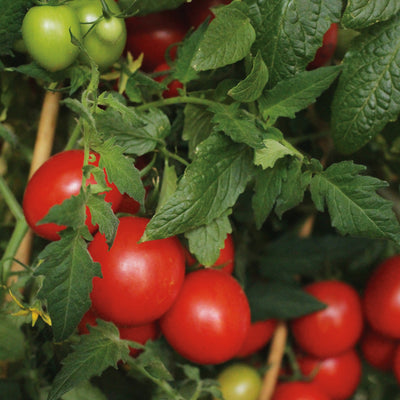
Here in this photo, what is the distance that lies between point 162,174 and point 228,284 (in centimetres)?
15

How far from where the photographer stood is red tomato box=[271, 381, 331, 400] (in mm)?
776

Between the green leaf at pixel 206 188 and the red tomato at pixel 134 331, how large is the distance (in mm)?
153

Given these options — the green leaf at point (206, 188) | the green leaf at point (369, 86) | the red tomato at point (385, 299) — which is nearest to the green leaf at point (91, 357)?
the green leaf at point (206, 188)

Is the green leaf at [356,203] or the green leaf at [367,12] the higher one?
the green leaf at [367,12]

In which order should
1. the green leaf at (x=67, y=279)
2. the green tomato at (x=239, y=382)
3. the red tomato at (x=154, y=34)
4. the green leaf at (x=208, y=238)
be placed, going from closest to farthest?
the green leaf at (x=67, y=279) < the green leaf at (x=208, y=238) < the red tomato at (x=154, y=34) < the green tomato at (x=239, y=382)

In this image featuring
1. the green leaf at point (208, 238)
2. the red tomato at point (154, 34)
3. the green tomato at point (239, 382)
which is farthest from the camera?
the green tomato at point (239, 382)

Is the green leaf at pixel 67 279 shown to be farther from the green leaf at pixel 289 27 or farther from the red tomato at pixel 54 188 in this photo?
the green leaf at pixel 289 27

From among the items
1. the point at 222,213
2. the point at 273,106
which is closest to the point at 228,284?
the point at 222,213

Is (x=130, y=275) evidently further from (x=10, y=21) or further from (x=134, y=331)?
(x=10, y=21)

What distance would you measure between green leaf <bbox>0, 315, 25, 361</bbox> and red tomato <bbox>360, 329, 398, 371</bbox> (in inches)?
23.2

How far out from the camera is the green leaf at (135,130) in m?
0.50

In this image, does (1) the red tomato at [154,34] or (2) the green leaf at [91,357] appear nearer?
(2) the green leaf at [91,357]

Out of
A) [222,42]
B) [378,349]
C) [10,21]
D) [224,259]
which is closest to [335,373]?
[378,349]

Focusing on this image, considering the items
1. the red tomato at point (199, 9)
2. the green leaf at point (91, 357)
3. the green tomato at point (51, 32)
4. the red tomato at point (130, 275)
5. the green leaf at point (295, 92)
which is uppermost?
the green tomato at point (51, 32)
